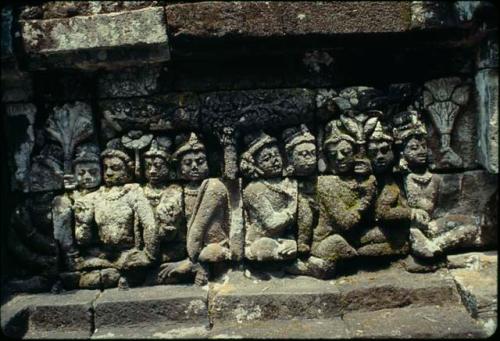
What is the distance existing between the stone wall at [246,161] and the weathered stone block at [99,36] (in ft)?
0.38

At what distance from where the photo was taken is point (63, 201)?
481 cm

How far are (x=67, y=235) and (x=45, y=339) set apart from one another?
0.83m

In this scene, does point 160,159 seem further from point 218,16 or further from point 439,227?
point 439,227

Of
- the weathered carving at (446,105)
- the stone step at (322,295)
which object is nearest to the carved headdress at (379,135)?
the weathered carving at (446,105)

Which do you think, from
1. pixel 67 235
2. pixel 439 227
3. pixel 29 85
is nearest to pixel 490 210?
pixel 439 227

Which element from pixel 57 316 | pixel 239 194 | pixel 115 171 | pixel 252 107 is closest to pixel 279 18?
pixel 252 107

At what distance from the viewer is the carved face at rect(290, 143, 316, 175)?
4730mm

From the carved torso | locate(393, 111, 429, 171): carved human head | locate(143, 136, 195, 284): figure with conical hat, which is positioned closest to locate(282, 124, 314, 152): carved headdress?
the carved torso

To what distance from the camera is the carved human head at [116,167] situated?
479 centimetres

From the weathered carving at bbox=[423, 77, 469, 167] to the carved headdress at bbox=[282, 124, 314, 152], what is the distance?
3.25 feet

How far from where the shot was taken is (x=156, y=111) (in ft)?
15.6

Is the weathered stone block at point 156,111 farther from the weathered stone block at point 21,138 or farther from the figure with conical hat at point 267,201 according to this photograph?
the weathered stone block at point 21,138

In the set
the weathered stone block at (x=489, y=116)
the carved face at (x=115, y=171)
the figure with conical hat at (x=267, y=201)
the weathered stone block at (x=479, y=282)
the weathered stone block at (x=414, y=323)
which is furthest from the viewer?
the carved face at (x=115, y=171)

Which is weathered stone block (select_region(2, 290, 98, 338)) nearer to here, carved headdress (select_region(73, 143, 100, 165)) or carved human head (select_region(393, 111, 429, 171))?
carved headdress (select_region(73, 143, 100, 165))
